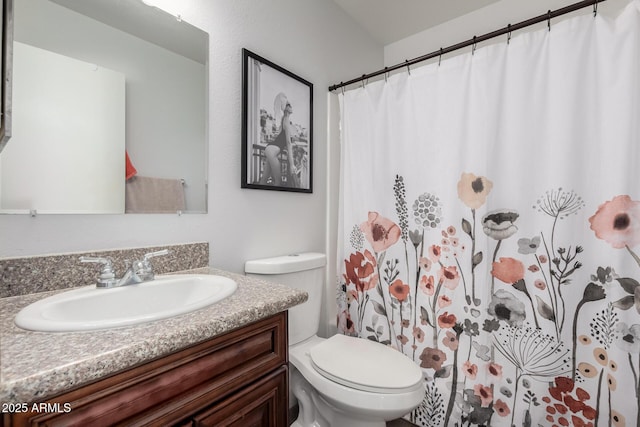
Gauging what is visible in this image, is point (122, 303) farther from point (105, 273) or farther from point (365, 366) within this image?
point (365, 366)

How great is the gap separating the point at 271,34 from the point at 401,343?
173cm

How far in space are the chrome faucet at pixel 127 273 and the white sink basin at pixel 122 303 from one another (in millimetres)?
19

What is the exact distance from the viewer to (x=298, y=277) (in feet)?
4.61

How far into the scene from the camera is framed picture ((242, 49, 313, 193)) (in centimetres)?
136

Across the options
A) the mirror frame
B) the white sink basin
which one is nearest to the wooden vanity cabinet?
the white sink basin

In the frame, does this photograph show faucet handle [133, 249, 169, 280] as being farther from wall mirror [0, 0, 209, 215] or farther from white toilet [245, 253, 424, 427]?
white toilet [245, 253, 424, 427]

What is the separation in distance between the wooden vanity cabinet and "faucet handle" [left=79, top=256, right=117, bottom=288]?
412 mm

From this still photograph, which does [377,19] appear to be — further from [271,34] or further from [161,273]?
[161,273]

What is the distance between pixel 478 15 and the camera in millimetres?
1972

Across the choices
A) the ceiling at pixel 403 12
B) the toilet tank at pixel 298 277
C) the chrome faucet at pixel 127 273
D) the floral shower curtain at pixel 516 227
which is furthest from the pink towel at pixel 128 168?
the ceiling at pixel 403 12

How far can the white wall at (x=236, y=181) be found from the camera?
91 centimetres

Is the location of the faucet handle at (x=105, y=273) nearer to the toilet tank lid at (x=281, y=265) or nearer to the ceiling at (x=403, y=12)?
the toilet tank lid at (x=281, y=265)

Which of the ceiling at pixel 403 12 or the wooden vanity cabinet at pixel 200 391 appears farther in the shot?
the ceiling at pixel 403 12

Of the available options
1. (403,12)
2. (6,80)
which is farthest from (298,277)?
(403,12)
